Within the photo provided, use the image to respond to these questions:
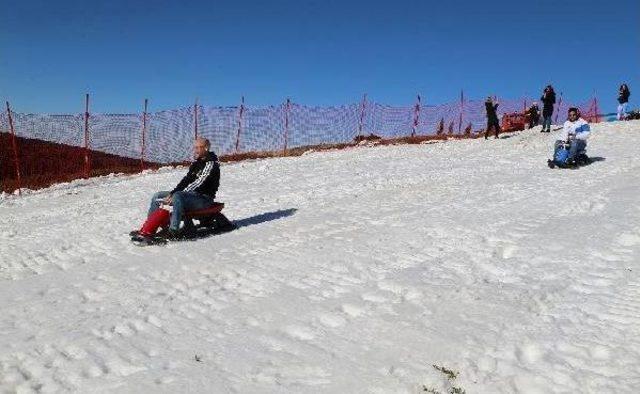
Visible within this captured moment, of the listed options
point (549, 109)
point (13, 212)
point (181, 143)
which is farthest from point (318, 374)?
point (549, 109)

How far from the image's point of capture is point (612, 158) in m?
16.5

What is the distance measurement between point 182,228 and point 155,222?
0.40 metres

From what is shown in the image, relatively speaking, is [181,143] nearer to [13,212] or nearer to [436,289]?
[13,212]

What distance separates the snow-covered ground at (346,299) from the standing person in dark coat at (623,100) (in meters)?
16.6

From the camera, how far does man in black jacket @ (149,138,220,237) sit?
28.7 ft

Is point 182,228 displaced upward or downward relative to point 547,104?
downward

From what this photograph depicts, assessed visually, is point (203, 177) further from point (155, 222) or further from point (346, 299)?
point (346, 299)

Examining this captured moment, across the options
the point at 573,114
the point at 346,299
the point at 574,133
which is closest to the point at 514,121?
the point at 573,114

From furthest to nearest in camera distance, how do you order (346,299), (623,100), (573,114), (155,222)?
1. (623,100)
2. (573,114)
3. (155,222)
4. (346,299)

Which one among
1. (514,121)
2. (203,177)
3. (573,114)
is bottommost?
(203,177)

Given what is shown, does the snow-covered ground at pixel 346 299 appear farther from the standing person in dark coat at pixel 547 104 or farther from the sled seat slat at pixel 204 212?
the standing person in dark coat at pixel 547 104

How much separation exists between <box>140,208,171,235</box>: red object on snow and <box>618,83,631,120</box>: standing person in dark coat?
23.8 meters

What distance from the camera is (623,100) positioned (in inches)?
1040

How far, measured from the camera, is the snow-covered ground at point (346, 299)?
425 centimetres
